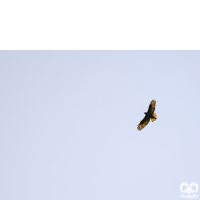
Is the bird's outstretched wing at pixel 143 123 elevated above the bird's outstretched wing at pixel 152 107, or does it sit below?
below

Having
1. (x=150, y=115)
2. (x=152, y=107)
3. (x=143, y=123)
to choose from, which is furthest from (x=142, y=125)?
(x=152, y=107)

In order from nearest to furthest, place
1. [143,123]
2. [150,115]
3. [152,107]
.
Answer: [152,107] < [150,115] < [143,123]

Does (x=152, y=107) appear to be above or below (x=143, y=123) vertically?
above

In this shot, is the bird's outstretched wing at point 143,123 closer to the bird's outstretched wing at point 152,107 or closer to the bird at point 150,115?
the bird at point 150,115

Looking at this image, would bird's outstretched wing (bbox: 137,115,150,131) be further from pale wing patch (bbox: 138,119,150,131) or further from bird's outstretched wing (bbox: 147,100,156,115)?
bird's outstretched wing (bbox: 147,100,156,115)

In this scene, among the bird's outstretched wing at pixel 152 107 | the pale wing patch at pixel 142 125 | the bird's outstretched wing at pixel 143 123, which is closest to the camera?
the bird's outstretched wing at pixel 152 107

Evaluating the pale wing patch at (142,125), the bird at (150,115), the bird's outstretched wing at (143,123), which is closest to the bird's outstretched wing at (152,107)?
the bird at (150,115)

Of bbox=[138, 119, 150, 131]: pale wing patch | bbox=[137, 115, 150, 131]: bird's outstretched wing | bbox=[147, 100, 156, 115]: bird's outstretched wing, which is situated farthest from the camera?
bbox=[138, 119, 150, 131]: pale wing patch

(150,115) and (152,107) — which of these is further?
(150,115)

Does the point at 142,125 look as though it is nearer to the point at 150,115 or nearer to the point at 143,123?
the point at 143,123

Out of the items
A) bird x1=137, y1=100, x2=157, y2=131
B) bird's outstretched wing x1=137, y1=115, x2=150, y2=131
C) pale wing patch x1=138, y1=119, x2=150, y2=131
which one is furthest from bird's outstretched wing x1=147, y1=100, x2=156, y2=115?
pale wing patch x1=138, y1=119, x2=150, y2=131

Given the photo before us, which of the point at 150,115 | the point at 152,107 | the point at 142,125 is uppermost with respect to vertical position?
the point at 152,107
